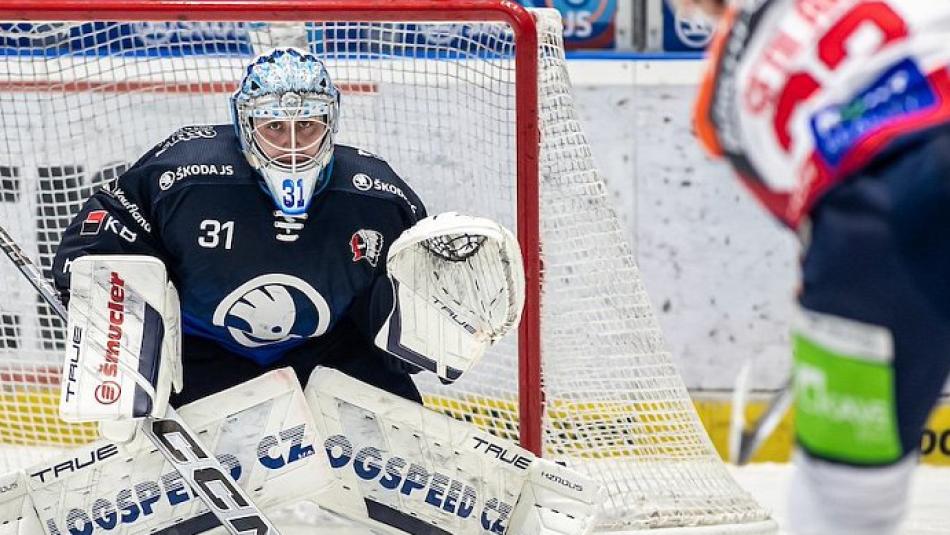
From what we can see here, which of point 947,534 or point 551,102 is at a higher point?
point 551,102

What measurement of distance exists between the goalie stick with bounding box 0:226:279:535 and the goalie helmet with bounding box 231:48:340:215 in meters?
0.38

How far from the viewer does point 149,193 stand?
2414mm

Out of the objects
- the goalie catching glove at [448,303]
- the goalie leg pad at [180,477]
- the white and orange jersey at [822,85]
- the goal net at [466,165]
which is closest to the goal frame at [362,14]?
the goal net at [466,165]

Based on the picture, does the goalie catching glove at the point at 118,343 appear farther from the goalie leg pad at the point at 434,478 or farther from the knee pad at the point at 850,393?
the knee pad at the point at 850,393

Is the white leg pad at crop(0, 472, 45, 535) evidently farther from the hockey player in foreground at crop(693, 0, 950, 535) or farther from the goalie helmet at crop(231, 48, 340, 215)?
the hockey player in foreground at crop(693, 0, 950, 535)

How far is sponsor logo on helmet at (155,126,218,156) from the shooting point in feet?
8.02

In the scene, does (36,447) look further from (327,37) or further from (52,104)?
(327,37)

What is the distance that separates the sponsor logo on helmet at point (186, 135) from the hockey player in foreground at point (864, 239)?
1.23 m

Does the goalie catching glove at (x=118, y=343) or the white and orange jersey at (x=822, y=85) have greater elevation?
the white and orange jersey at (x=822, y=85)

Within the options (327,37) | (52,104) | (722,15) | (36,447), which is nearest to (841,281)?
(722,15)

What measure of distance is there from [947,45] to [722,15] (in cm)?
27

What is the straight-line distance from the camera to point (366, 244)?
2449 mm

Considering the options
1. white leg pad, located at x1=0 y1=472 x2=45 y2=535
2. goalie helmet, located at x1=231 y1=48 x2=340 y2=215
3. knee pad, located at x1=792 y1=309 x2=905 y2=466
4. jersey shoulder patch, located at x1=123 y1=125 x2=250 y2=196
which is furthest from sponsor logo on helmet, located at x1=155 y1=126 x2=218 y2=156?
knee pad, located at x1=792 y1=309 x2=905 y2=466

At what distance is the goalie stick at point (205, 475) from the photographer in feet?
7.54
